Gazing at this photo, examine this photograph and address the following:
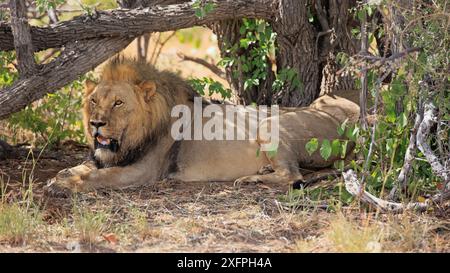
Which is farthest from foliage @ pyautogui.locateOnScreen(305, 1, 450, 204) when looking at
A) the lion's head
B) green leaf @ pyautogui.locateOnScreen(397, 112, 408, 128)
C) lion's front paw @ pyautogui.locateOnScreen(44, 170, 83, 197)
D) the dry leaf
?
lion's front paw @ pyautogui.locateOnScreen(44, 170, 83, 197)

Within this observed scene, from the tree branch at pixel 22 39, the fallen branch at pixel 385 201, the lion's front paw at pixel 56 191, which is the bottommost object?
the lion's front paw at pixel 56 191

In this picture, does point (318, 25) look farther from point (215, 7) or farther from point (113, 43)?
point (113, 43)

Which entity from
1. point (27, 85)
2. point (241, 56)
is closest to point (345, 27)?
point (241, 56)

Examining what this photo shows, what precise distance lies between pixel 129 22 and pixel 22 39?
839 millimetres

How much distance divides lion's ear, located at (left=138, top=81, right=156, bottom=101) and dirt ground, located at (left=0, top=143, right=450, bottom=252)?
76 centimetres

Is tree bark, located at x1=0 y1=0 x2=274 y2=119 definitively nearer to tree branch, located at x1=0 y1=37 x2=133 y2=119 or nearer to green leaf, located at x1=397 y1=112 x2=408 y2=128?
tree branch, located at x1=0 y1=37 x2=133 y2=119

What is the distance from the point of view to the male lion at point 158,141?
6219mm

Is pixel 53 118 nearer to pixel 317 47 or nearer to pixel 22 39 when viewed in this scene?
pixel 22 39

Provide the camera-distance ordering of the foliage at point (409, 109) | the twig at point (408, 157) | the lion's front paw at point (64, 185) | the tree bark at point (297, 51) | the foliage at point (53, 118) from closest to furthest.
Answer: the foliage at point (409, 109) → the twig at point (408, 157) → the lion's front paw at point (64, 185) → the tree bark at point (297, 51) → the foliage at point (53, 118)

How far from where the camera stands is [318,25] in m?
7.09

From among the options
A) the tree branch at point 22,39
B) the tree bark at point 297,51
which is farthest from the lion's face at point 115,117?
the tree bark at point 297,51

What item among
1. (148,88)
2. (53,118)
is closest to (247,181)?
(148,88)

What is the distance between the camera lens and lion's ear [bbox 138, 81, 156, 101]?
249 inches

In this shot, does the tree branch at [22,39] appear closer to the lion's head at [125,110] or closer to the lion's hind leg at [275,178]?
the lion's head at [125,110]
